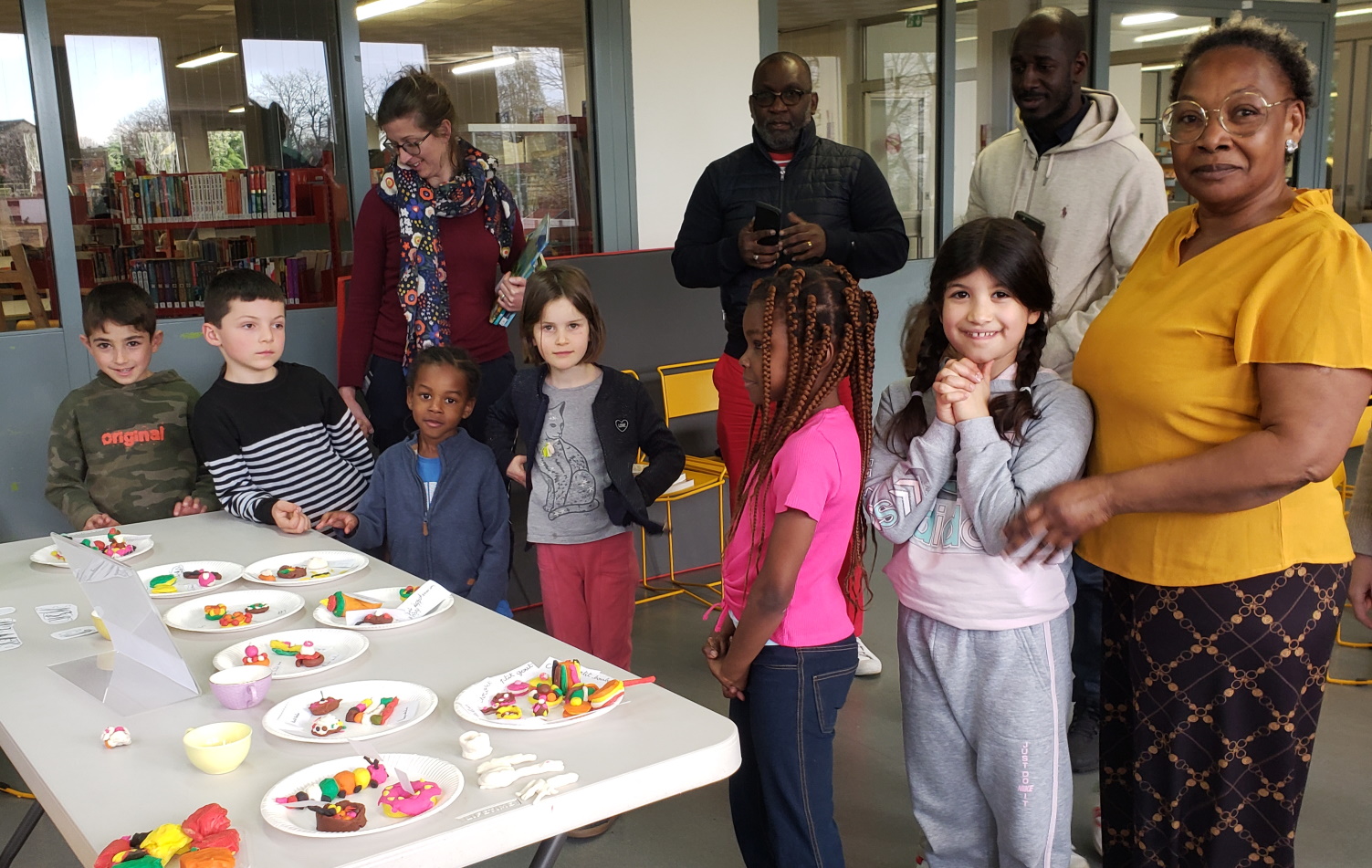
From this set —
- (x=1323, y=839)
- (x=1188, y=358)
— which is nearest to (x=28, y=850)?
(x=1188, y=358)

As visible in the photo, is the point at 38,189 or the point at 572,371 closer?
the point at 572,371

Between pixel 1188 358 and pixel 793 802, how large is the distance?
3.04 feet

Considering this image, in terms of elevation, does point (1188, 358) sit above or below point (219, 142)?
below

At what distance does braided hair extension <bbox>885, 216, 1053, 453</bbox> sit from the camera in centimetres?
184

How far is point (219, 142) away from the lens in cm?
386

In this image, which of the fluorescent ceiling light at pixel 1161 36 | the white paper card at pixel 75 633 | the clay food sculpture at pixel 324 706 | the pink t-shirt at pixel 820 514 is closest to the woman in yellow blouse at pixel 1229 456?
the pink t-shirt at pixel 820 514

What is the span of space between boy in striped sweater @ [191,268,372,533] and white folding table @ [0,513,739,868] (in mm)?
817

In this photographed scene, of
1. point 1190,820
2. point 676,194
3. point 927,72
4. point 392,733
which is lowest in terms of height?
point 1190,820

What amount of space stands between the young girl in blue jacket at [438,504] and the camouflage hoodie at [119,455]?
1.90ft

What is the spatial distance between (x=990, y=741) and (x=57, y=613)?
1.63m

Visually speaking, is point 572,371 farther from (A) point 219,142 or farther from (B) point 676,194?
(B) point 676,194

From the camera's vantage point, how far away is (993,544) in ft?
5.94

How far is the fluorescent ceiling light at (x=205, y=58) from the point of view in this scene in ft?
12.4

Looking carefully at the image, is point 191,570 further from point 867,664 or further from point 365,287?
point 867,664
